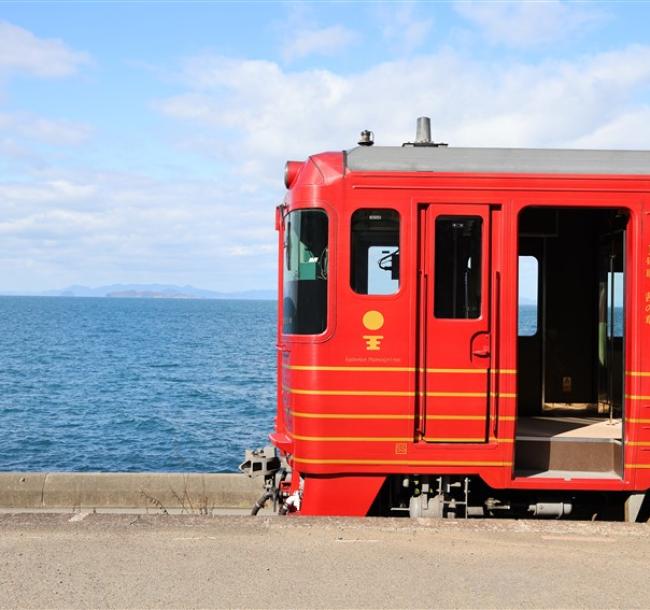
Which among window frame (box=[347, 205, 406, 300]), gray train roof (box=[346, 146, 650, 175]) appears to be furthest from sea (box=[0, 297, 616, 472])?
window frame (box=[347, 205, 406, 300])

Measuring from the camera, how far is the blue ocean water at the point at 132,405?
73.2 feet

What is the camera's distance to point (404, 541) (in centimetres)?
584

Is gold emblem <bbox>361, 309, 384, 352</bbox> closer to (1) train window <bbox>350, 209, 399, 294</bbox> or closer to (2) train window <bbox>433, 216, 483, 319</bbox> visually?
(1) train window <bbox>350, 209, 399, 294</bbox>

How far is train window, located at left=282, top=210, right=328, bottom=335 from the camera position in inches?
259

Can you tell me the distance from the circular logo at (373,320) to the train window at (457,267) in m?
0.46

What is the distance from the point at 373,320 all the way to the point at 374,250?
572 millimetres

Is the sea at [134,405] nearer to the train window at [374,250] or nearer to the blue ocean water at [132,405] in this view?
the blue ocean water at [132,405]

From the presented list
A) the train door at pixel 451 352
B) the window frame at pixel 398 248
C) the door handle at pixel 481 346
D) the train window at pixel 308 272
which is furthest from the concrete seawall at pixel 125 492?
→ the door handle at pixel 481 346

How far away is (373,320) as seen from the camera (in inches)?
255

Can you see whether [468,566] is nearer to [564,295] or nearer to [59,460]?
[564,295]

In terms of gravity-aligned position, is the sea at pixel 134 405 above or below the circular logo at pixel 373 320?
below

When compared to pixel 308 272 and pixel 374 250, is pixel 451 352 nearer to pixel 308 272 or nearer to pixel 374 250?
pixel 374 250

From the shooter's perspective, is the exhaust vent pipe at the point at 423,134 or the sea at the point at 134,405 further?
the sea at the point at 134,405

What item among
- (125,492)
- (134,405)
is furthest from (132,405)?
(125,492)
